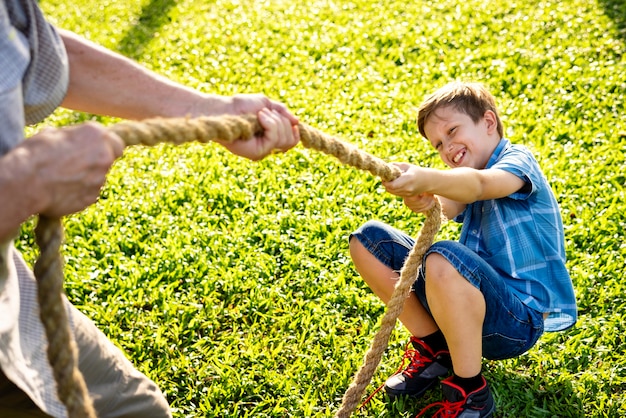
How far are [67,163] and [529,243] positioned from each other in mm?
1720

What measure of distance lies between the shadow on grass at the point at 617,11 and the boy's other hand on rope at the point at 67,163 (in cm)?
469

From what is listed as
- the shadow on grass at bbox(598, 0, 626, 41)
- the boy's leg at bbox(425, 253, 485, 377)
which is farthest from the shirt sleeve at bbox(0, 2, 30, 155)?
the shadow on grass at bbox(598, 0, 626, 41)

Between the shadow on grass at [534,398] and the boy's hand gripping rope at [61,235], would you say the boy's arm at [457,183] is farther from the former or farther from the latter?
the shadow on grass at [534,398]

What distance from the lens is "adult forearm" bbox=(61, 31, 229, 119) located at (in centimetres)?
186

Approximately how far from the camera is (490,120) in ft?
8.75

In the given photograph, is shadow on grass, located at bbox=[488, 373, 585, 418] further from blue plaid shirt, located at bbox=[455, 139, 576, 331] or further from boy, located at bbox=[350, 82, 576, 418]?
blue plaid shirt, located at bbox=[455, 139, 576, 331]

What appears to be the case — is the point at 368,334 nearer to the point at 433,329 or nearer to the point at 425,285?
the point at 433,329

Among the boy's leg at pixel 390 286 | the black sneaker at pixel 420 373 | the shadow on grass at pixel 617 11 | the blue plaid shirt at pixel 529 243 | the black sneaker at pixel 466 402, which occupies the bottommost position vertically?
the black sneaker at pixel 420 373

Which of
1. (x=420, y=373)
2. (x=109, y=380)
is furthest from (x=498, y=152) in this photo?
(x=109, y=380)

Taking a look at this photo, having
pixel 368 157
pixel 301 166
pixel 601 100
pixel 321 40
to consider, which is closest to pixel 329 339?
pixel 368 157

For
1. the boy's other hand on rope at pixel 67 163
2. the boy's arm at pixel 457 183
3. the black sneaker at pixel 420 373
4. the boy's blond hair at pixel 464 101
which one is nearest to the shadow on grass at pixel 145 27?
the boy's blond hair at pixel 464 101

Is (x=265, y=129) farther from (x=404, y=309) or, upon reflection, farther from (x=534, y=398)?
(x=534, y=398)

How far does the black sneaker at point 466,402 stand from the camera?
8.14ft

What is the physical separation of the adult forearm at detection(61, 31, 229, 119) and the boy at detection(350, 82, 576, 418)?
0.69m
